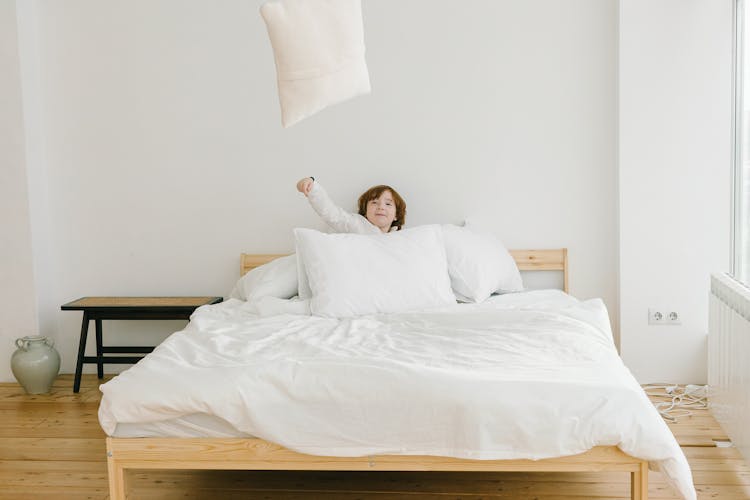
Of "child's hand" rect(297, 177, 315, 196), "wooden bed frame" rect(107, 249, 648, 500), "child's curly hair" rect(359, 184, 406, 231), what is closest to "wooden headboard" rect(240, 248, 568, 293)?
"child's curly hair" rect(359, 184, 406, 231)

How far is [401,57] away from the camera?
14.1ft

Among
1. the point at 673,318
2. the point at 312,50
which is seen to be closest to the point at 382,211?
the point at 673,318

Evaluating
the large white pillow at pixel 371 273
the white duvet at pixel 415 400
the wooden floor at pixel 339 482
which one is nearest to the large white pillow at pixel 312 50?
the white duvet at pixel 415 400

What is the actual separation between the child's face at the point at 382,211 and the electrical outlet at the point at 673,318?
1.45 metres

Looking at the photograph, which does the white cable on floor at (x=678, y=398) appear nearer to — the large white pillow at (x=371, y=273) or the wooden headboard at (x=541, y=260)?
the wooden headboard at (x=541, y=260)

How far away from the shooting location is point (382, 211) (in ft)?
13.6

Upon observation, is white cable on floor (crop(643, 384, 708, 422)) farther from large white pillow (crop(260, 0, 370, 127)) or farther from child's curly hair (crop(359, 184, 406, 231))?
large white pillow (crop(260, 0, 370, 127))

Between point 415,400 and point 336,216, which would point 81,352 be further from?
point 415,400

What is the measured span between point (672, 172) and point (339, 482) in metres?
2.28

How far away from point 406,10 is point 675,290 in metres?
1.95

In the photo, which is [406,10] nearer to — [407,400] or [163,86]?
[163,86]

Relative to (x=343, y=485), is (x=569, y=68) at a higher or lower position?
higher

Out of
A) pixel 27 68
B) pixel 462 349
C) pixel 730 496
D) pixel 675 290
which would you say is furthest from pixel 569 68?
pixel 27 68

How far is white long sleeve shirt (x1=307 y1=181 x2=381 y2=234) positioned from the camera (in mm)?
3963
